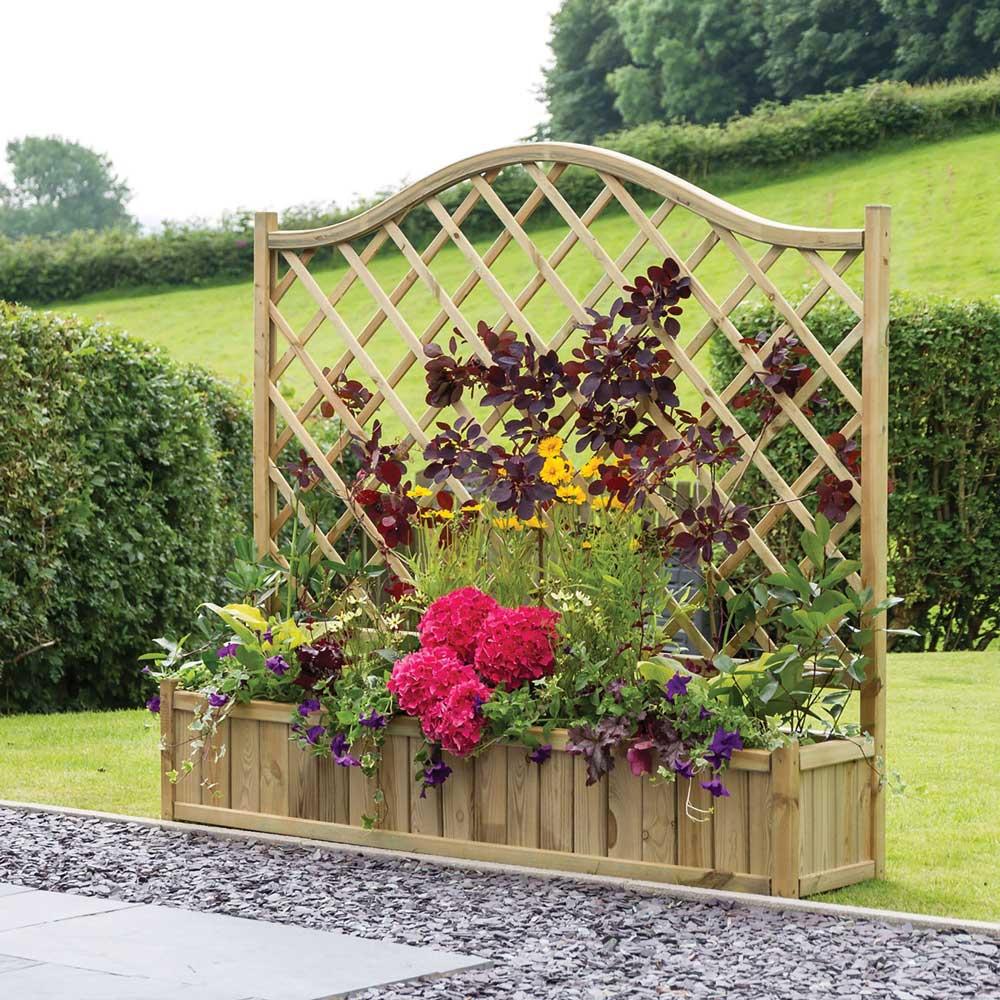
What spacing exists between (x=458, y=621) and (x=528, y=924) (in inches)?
33.5

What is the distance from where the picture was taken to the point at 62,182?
47.2 m

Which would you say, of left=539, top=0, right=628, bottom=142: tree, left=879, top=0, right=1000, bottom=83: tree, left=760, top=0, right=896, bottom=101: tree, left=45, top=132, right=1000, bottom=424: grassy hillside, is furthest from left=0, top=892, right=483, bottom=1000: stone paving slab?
left=539, top=0, right=628, bottom=142: tree

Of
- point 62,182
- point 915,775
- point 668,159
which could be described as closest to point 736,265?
point 668,159

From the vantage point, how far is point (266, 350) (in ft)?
14.4

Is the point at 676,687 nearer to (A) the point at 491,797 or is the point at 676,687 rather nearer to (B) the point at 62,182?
(A) the point at 491,797

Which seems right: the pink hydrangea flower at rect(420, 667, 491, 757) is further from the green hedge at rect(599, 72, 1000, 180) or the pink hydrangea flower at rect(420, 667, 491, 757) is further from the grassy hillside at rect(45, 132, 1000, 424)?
the green hedge at rect(599, 72, 1000, 180)

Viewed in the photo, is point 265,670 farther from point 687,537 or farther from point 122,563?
point 122,563

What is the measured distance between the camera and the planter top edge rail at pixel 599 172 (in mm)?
3480

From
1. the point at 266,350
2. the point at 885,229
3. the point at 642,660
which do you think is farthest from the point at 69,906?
the point at 885,229

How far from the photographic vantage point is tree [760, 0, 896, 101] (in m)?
25.5

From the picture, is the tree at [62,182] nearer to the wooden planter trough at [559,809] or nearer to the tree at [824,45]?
the tree at [824,45]

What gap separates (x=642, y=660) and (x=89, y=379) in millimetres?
3389

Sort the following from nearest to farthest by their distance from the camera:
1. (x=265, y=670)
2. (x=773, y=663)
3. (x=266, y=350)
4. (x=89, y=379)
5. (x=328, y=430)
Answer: (x=773, y=663), (x=265, y=670), (x=266, y=350), (x=89, y=379), (x=328, y=430)

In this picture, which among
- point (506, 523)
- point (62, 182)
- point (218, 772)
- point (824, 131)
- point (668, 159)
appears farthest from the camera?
point (62, 182)
